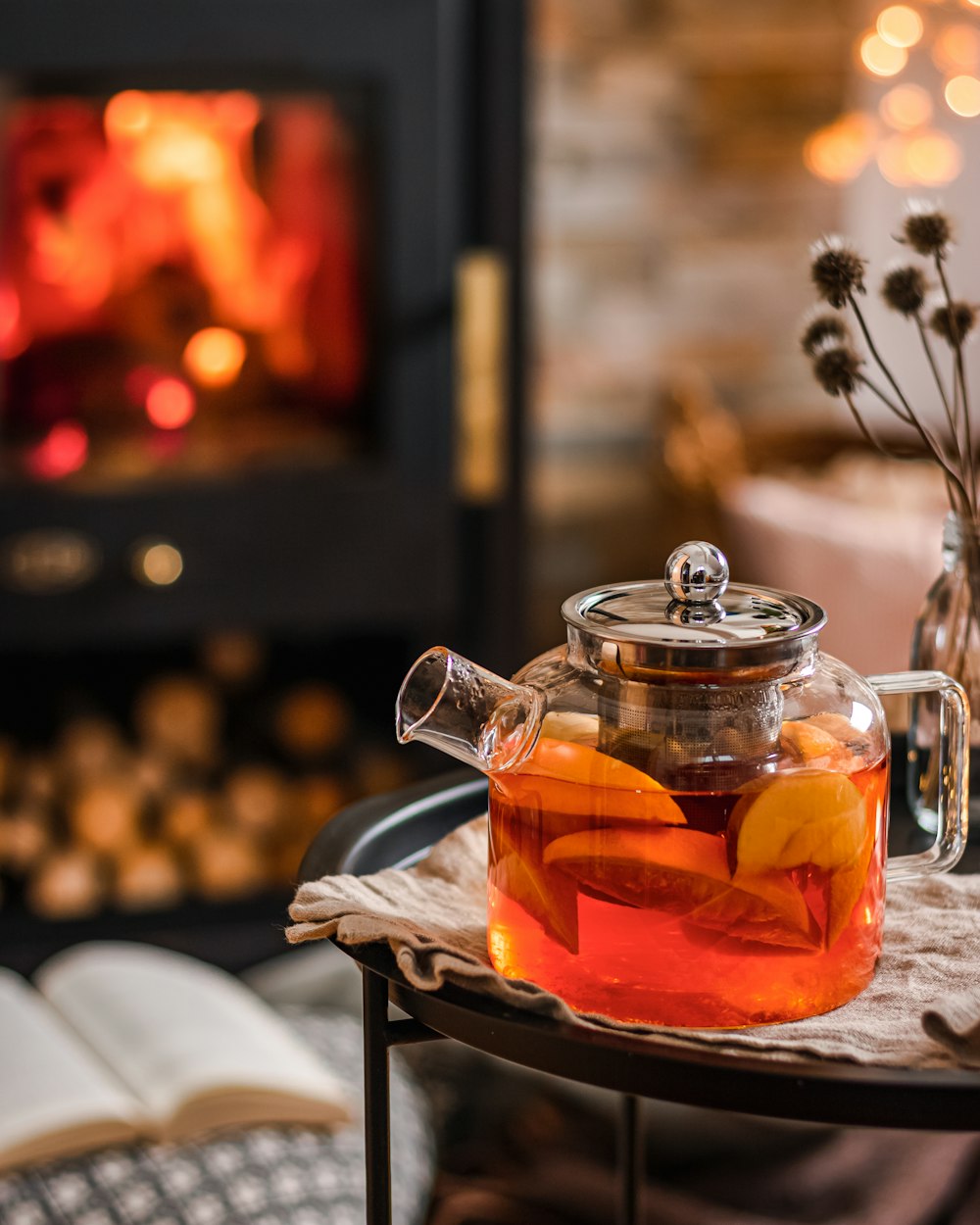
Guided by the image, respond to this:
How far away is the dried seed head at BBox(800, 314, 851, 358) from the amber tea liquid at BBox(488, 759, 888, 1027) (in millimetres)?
248

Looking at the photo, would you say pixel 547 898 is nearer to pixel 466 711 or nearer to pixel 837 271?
pixel 466 711

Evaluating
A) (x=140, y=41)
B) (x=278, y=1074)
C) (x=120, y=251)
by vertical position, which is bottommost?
(x=278, y=1074)

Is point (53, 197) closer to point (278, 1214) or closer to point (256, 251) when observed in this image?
point (256, 251)

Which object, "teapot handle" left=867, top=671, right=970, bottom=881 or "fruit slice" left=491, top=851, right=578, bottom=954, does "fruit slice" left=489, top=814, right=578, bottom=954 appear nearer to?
"fruit slice" left=491, top=851, right=578, bottom=954

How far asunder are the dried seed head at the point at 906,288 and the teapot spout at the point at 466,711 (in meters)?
0.29

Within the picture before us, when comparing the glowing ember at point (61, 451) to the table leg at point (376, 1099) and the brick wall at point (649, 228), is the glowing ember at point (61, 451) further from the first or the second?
the table leg at point (376, 1099)

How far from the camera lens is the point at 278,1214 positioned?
110cm

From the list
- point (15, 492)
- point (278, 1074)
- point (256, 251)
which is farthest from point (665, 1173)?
point (256, 251)

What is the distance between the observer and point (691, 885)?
562 millimetres

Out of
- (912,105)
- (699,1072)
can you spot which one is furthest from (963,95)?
(699,1072)

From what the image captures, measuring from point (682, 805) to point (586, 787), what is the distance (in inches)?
1.4

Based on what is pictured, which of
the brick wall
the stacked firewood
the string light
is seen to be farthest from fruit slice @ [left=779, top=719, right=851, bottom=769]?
the string light

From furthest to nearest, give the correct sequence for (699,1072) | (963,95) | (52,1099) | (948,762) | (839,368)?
(963,95) → (52,1099) → (839,368) → (948,762) → (699,1072)

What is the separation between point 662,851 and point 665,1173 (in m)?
0.78
